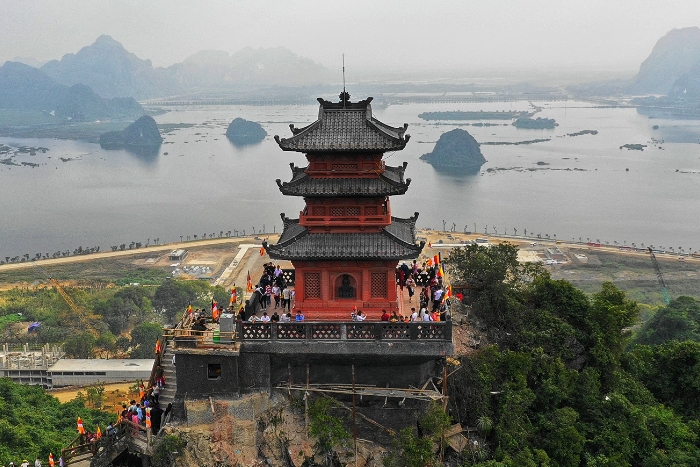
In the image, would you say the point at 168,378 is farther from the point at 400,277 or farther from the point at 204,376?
the point at 400,277

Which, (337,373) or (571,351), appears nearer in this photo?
(337,373)

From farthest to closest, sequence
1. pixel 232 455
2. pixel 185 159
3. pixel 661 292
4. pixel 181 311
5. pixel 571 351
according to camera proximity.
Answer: pixel 185 159
pixel 661 292
pixel 181 311
pixel 571 351
pixel 232 455

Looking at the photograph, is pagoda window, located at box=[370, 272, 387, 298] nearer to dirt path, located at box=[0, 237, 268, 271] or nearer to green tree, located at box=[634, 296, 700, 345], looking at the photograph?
green tree, located at box=[634, 296, 700, 345]

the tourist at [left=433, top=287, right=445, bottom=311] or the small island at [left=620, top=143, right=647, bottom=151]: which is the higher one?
the tourist at [left=433, top=287, right=445, bottom=311]

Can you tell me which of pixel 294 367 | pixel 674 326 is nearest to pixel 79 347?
pixel 294 367

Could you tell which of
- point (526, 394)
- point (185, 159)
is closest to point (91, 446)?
point (526, 394)

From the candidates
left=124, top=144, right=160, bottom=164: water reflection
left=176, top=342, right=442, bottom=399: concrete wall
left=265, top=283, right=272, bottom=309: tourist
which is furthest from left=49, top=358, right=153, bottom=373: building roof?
left=124, top=144, right=160, bottom=164: water reflection

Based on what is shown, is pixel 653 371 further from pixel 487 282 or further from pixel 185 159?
pixel 185 159

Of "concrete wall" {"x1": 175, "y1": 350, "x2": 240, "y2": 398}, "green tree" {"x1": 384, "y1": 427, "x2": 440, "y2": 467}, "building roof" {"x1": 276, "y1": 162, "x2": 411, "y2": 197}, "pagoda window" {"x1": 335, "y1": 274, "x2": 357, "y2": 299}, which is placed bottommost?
"green tree" {"x1": 384, "y1": 427, "x2": 440, "y2": 467}
